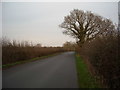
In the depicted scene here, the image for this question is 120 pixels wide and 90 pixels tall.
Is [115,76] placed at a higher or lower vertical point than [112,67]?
lower

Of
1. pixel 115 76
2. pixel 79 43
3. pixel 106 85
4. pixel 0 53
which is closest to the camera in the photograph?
pixel 115 76

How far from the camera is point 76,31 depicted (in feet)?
101

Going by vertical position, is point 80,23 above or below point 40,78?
above

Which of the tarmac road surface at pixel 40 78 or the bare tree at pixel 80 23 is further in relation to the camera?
the bare tree at pixel 80 23

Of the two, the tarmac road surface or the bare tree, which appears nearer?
the tarmac road surface

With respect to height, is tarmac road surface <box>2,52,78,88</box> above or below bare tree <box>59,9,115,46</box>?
below

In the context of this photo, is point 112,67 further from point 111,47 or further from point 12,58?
point 12,58

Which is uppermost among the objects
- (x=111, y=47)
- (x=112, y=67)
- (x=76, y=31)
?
(x=76, y=31)

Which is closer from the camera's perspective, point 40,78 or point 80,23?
point 40,78

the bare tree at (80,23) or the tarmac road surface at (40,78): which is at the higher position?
the bare tree at (80,23)

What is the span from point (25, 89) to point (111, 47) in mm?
4037

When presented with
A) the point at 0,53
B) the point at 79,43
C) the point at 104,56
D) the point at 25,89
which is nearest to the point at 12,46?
the point at 0,53

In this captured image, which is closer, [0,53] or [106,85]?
[106,85]

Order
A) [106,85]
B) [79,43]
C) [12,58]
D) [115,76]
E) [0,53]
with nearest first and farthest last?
[115,76], [106,85], [0,53], [12,58], [79,43]
